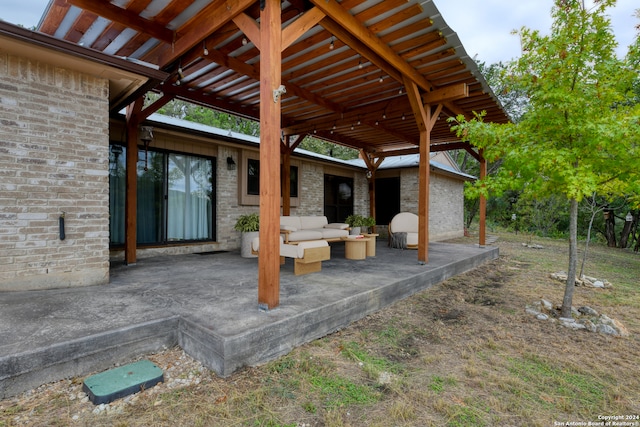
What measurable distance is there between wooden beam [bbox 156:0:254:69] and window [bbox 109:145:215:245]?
2.13 meters

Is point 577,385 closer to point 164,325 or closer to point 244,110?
point 164,325

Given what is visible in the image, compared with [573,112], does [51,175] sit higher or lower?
lower

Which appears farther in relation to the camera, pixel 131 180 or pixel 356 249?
pixel 356 249

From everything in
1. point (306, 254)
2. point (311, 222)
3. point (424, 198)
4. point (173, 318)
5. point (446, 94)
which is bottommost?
point (173, 318)

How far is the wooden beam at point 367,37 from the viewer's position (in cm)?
322

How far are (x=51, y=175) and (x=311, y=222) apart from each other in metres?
5.18

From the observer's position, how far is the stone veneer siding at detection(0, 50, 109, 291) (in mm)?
3236

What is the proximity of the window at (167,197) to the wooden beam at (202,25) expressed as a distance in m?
2.13

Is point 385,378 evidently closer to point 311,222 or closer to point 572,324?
point 572,324

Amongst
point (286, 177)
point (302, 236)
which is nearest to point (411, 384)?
point (302, 236)

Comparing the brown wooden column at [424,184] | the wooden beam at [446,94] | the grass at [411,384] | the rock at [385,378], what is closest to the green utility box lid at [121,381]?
the grass at [411,384]

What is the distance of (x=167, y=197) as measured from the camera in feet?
20.5

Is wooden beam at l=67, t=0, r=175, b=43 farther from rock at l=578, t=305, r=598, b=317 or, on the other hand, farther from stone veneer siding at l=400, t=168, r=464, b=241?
stone veneer siding at l=400, t=168, r=464, b=241

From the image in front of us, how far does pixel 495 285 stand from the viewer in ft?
17.5
